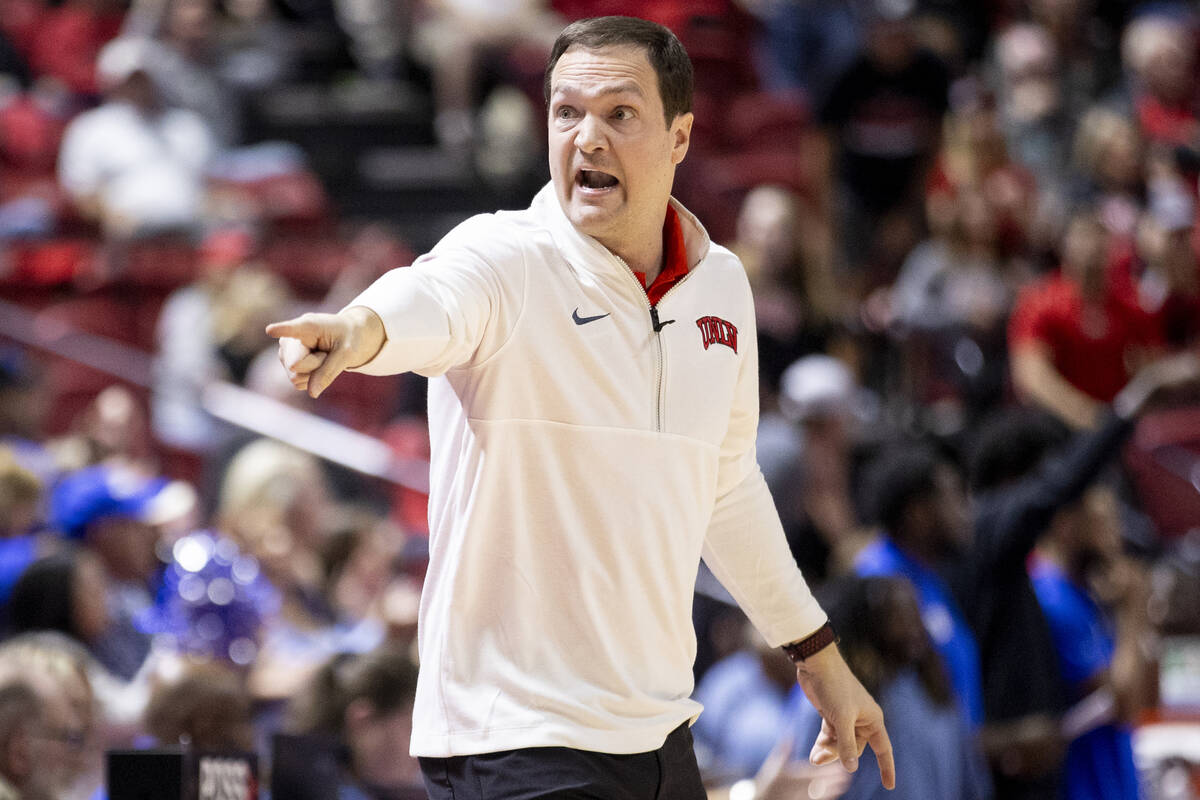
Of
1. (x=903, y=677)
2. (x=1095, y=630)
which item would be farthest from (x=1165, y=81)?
(x=903, y=677)

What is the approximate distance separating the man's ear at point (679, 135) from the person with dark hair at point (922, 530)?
7.72 feet

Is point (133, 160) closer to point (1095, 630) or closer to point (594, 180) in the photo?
point (1095, 630)

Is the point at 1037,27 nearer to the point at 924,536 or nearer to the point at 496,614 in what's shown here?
the point at 924,536

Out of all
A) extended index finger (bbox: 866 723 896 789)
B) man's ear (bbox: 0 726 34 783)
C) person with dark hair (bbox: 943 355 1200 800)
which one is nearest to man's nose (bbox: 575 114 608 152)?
extended index finger (bbox: 866 723 896 789)

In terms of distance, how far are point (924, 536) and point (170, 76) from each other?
7632 millimetres

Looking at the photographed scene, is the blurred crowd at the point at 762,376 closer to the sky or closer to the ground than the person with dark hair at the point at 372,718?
closer to the ground

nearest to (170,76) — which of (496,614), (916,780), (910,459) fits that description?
(910,459)

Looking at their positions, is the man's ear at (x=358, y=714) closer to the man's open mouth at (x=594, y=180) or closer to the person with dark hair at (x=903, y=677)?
the person with dark hair at (x=903, y=677)

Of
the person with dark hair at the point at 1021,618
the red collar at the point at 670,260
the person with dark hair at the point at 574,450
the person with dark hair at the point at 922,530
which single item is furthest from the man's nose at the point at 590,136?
the person with dark hair at the point at 1021,618

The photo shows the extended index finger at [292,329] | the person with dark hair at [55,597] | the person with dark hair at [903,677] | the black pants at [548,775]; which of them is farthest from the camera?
the person with dark hair at [55,597]

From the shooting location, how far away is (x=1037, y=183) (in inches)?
397

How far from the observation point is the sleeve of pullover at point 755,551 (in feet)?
10.5

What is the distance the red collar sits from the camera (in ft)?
9.84

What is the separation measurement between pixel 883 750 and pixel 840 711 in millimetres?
159
